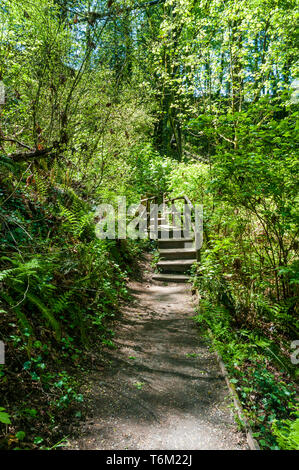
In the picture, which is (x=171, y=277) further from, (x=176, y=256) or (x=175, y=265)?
(x=176, y=256)

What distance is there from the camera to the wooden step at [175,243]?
8.50 m

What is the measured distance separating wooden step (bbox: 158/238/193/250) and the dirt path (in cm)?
381

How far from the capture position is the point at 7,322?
2822 millimetres

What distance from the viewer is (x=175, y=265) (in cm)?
787

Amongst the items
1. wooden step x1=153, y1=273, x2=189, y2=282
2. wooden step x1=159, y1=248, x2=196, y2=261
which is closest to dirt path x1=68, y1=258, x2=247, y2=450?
wooden step x1=153, y1=273, x2=189, y2=282

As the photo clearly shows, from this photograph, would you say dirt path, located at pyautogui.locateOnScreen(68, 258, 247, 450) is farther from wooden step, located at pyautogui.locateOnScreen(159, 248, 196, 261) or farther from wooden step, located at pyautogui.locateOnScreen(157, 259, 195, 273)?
wooden step, located at pyautogui.locateOnScreen(159, 248, 196, 261)

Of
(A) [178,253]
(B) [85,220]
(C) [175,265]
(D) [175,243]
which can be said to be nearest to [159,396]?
(B) [85,220]

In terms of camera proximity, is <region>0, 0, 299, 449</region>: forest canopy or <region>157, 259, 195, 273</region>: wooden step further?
<region>157, 259, 195, 273</region>: wooden step

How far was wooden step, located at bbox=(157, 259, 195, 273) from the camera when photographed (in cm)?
774

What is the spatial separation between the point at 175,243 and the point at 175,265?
995mm

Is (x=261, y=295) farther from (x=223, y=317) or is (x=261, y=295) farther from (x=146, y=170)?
(x=146, y=170)

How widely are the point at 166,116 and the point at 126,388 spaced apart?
18.4 metres

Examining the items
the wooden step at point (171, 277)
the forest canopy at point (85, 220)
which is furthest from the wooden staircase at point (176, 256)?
the forest canopy at point (85, 220)
